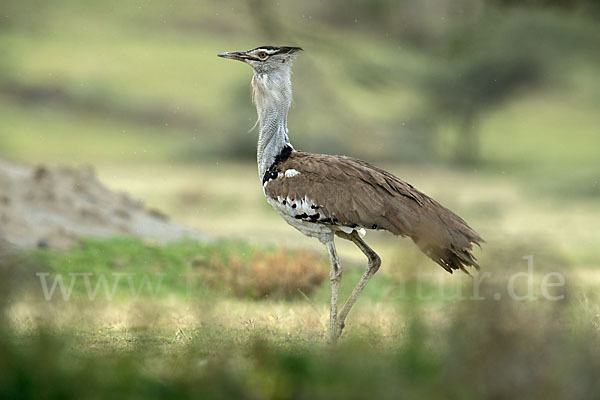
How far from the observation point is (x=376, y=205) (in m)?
7.95

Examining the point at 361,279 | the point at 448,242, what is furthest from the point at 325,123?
the point at 448,242

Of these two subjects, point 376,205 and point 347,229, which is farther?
point 347,229

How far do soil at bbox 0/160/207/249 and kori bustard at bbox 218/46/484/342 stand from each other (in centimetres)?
538

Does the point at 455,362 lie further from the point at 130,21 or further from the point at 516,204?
the point at 130,21

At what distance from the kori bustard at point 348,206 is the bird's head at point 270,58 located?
0.24 m

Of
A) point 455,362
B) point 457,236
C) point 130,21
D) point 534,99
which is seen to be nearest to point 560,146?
point 534,99

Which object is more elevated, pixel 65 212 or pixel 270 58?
pixel 270 58

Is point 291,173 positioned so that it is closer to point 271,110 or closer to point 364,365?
point 271,110

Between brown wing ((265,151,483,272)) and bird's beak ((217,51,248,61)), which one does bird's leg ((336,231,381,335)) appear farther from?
bird's beak ((217,51,248,61))

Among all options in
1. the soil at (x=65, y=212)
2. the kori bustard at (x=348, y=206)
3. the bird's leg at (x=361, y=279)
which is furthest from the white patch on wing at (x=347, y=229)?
the soil at (x=65, y=212)

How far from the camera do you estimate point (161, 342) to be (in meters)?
7.56

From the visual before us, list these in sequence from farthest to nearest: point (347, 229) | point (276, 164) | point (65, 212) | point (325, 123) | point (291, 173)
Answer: point (325, 123)
point (65, 212)
point (276, 164)
point (291, 173)
point (347, 229)

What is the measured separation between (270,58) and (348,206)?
5.47ft

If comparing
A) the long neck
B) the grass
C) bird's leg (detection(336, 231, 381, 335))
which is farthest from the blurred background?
the long neck
